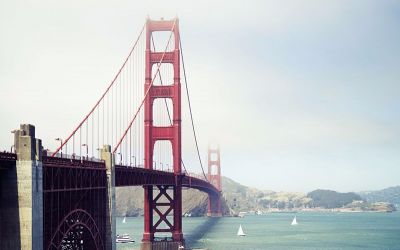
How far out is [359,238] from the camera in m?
127

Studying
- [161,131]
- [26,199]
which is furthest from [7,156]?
[161,131]

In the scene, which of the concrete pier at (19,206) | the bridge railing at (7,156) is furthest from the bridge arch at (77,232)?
the bridge railing at (7,156)

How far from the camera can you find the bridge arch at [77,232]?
1491 inches

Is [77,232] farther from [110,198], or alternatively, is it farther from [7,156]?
[7,156]

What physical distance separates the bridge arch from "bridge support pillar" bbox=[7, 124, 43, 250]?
15.8 feet

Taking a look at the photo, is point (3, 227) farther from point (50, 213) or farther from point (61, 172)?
point (61, 172)

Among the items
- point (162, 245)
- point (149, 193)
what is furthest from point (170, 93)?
Result: point (162, 245)

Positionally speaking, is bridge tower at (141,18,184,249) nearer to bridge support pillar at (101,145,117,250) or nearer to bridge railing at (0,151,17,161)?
bridge support pillar at (101,145,117,250)

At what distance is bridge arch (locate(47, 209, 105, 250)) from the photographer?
37875 millimetres

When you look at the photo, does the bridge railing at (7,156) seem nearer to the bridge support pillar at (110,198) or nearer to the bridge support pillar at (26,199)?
the bridge support pillar at (26,199)

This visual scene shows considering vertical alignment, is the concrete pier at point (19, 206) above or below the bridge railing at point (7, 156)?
below

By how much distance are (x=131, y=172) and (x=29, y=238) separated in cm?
2816

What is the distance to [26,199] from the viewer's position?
31.2 m

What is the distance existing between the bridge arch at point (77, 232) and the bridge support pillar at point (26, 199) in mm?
4813
